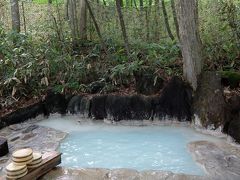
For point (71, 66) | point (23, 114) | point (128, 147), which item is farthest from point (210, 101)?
point (23, 114)

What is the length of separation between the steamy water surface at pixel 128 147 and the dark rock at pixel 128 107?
26 cm

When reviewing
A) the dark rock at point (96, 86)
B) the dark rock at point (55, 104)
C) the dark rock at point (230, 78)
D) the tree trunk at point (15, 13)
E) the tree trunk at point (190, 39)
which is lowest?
the dark rock at point (55, 104)

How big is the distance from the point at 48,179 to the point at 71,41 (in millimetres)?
5512

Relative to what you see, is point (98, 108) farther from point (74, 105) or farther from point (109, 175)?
point (109, 175)

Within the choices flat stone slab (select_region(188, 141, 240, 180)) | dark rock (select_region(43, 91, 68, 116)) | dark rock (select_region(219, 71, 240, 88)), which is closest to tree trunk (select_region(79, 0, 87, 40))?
dark rock (select_region(43, 91, 68, 116))

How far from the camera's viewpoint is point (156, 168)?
201 inches

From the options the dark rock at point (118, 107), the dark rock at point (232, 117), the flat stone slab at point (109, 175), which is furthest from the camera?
the dark rock at point (118, 107)

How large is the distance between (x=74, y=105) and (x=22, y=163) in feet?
11.1

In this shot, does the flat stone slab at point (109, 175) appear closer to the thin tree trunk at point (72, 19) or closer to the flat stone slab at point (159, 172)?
the flat stone slab at point (159, 172)

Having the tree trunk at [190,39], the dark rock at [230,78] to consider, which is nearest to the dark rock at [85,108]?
the tree trunk at [190,39]

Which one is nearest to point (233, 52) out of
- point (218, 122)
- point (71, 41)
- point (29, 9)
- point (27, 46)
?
point (218, 122)

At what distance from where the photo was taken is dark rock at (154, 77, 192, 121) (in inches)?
277

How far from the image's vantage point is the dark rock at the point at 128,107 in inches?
285

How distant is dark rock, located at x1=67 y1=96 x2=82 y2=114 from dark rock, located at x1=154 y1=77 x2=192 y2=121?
1896mm
